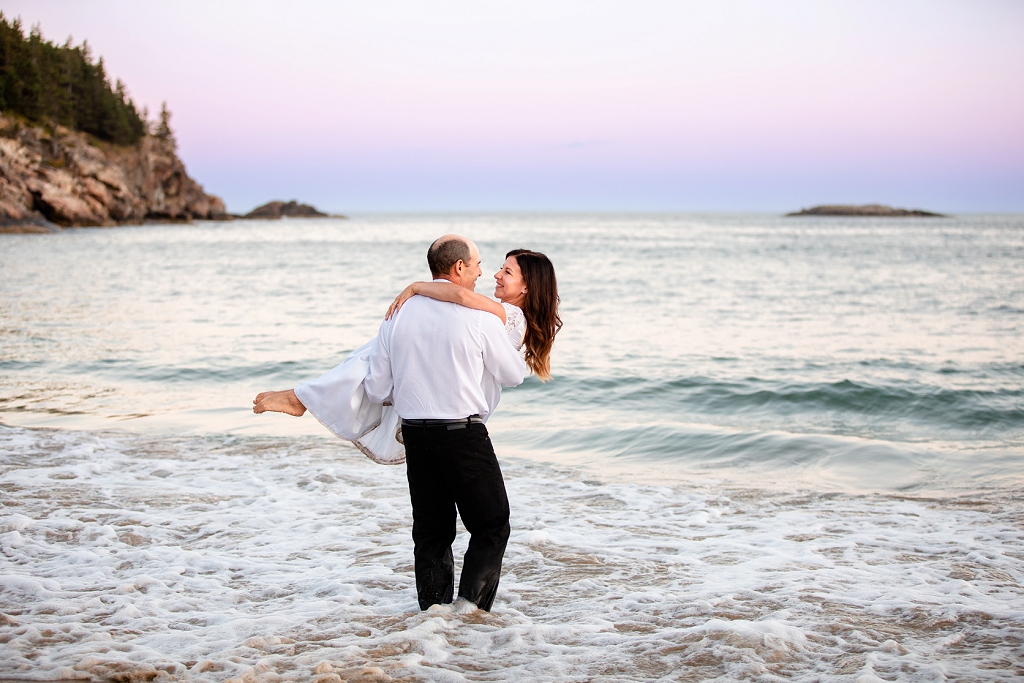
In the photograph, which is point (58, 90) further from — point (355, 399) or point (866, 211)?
point (866, 211)

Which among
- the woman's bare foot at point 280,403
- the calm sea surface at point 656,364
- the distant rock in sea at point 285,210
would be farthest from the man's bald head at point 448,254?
the distant rock in sea at point 285,210

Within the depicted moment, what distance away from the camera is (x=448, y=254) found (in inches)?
150

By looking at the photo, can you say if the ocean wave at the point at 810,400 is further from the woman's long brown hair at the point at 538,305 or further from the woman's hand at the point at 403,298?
the woman's hand at the point at 403,298

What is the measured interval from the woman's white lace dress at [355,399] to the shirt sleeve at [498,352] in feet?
0.56

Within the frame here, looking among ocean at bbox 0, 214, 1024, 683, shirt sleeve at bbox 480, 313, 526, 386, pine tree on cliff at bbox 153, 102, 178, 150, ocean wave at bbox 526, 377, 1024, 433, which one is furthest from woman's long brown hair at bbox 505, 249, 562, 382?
pine tree on cliff at bbox 153, 102, 178, 150

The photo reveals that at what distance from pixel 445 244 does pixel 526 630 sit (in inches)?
84.5

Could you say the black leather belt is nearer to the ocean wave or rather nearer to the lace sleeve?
the lace sleeve

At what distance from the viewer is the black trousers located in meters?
3.86

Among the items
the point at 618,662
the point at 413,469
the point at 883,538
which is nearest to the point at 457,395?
the point at 413,469

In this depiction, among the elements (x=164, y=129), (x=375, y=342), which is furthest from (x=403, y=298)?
(x=164, y=129)

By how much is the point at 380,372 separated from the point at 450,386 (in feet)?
1.46

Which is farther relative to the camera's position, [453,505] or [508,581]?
[508,581]

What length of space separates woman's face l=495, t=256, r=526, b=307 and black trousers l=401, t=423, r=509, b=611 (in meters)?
0.72

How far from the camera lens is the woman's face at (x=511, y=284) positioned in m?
4.02
